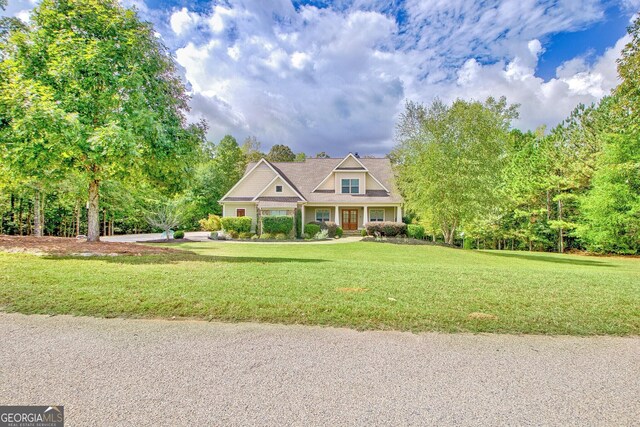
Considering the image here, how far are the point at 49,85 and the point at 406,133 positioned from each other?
1924 cm

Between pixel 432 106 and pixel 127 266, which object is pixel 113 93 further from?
pixel 432 106

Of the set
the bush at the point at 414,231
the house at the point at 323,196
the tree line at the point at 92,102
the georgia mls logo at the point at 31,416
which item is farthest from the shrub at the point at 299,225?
the georgia mls logo at the point at 31,416

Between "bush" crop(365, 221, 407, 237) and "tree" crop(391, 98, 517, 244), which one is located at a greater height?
"tree" crop(391, 98, 517, 244)

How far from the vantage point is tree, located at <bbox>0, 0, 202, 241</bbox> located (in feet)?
32.5

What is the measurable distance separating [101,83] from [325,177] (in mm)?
19987

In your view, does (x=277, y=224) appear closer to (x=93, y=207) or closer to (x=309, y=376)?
(x=93, y=207)

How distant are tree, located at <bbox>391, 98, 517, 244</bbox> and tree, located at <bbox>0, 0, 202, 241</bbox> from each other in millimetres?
14443

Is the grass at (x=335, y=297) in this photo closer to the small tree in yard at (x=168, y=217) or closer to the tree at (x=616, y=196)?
the small tree in yard at (x=168, y=217)

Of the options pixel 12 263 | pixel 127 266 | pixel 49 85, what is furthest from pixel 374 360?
pixel 49 85

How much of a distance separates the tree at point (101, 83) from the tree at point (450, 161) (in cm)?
1444

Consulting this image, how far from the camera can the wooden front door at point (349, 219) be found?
28109 millimetres

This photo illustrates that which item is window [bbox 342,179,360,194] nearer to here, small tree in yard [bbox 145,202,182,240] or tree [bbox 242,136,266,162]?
small tree in yard [bbox 145,202,182,240]

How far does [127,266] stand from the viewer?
8328 mm

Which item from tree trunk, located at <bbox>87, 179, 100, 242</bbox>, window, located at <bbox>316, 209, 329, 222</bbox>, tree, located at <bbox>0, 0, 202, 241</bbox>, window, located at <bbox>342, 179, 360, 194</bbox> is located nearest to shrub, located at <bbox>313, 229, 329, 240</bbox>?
window, located at <bbox>316, 209, 329, 222</bbox>
